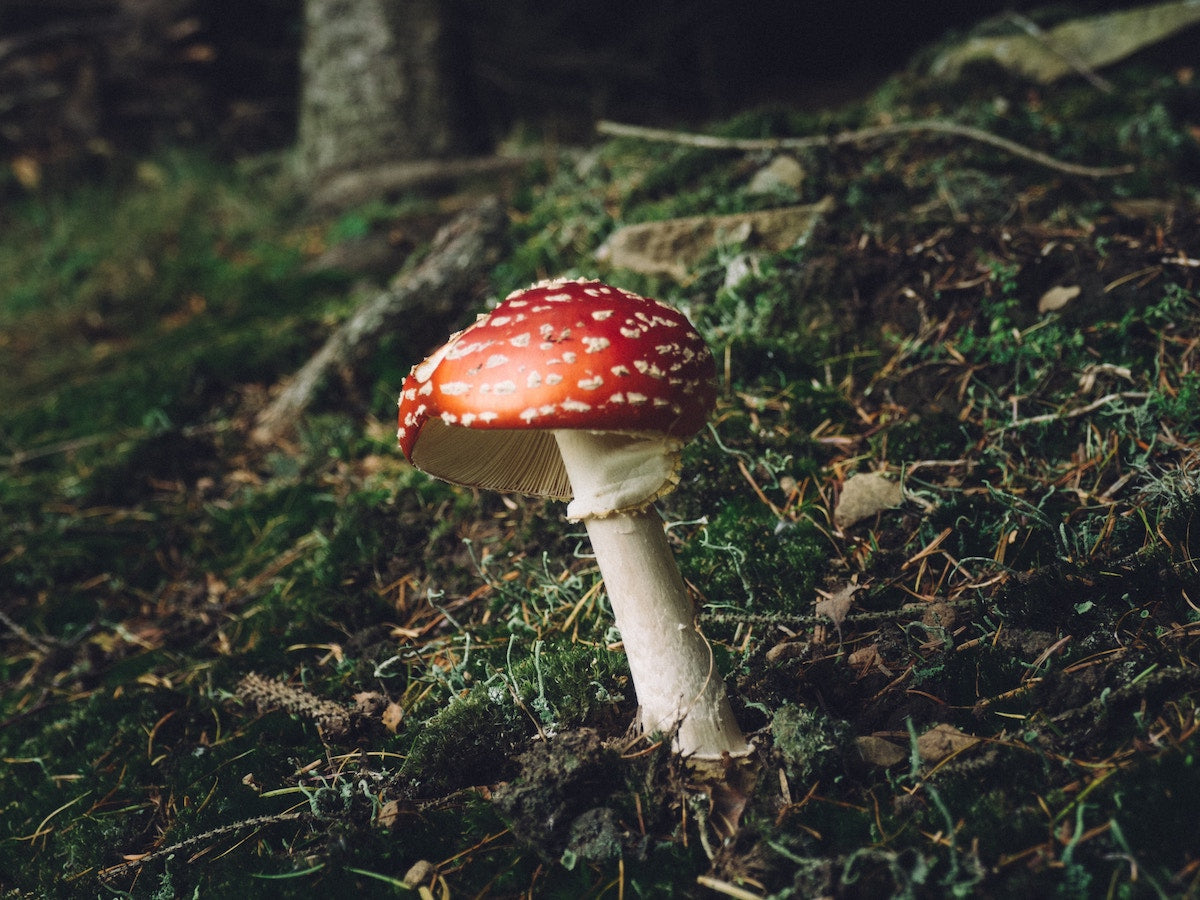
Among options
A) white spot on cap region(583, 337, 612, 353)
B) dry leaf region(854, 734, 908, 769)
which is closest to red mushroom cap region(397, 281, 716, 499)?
white spot on cap region(583, 337, 612, 353)

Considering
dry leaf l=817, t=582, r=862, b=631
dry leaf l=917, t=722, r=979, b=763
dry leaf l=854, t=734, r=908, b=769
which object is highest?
dry leaf l=817, t=582, r=862, b=631

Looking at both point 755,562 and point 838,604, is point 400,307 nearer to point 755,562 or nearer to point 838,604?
point 755,562

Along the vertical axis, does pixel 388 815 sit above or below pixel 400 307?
below

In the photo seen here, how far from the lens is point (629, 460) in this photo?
1876 millimetres

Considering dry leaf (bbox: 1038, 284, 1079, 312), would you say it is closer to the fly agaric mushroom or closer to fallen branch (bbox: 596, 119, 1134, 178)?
fallen branch (bbox: 596, 119, 1134, 178)

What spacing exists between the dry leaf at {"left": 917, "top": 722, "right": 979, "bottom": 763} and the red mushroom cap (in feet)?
2.97

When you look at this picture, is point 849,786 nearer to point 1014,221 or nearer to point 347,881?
point 347,881

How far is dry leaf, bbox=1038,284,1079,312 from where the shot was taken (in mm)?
2799

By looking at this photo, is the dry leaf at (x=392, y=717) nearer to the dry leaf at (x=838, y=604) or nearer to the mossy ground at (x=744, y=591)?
the mossy ground at (x=744, y=591)

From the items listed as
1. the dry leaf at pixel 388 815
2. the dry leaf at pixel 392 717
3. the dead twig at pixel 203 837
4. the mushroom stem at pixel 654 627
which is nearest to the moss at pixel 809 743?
the mushroom stem at pixel 654 627

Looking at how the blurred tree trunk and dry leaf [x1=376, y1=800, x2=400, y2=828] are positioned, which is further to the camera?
the blurred tree trunk

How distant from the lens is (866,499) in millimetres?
2457

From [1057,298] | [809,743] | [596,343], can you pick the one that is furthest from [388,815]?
[1057,298]

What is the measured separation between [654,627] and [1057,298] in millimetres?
2038
